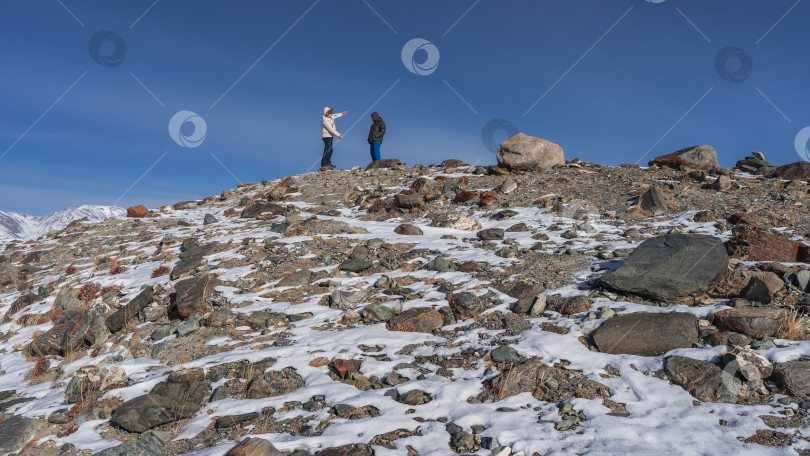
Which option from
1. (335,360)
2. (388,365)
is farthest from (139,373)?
(388,365)

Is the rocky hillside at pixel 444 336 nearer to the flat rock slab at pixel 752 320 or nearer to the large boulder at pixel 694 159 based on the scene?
the flat rock slab at pixel 752 320

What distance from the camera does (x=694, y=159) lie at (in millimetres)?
16438

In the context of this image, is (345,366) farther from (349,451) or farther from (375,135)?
(375,135)

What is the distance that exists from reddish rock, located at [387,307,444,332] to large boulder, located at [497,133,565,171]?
11.1m

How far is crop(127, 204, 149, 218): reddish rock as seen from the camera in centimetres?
1930

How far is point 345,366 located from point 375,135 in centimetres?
1704

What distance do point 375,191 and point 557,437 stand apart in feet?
44.0

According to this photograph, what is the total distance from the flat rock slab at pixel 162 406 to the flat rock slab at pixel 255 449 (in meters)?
1.43

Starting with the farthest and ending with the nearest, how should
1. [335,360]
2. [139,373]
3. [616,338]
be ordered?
[139,373], [335,360], [616,338]

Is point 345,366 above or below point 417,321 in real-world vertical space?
below

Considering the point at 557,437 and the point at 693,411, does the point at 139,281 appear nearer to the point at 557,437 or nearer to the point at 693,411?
the point at 557,437

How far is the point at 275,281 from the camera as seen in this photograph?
9734mm

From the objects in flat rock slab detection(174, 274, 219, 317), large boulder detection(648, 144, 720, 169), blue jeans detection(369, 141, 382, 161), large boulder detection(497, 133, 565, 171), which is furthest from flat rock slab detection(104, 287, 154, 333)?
large boulder detection(648, 144, 720, 169)

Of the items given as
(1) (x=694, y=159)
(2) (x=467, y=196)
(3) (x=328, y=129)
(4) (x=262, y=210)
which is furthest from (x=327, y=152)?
(1) (x=694, y=159)
